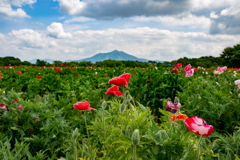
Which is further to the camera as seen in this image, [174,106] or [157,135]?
[174,106]

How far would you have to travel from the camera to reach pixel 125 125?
1.19 meters

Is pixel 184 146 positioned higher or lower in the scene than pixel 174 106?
lower

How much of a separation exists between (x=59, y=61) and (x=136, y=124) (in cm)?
1299

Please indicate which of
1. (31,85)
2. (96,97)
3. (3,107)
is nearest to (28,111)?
(3,107)

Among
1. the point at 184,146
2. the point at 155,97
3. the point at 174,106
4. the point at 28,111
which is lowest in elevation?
the point at 155,97

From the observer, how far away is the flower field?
1.07m

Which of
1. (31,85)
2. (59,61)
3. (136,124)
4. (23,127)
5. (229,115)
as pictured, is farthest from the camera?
(59,61)

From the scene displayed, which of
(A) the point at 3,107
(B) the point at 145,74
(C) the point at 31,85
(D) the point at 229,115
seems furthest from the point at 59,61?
(D) the point at 229,115

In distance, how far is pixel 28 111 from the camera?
221cm

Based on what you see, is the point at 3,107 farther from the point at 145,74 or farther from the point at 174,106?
the point at 145,74

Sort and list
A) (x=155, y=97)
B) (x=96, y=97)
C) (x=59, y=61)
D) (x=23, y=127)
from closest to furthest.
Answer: (x=23, y=127), (x=96, y=97), (x=155, y=97), (x=59, y=61)

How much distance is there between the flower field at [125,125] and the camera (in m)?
1.07

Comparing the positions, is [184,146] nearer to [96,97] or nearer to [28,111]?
[28,111]

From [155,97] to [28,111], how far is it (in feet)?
8.98
